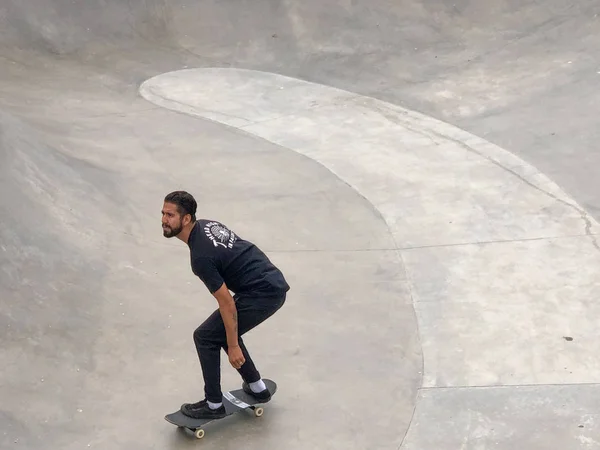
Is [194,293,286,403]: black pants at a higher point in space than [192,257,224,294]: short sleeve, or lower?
lower

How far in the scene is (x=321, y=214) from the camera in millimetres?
7707

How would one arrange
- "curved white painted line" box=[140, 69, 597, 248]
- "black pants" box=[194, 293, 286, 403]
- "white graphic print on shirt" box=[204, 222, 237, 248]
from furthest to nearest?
"curved white painted line" box=[140, 69, 597, 248], "black pants" box=[194, 293, 286, 403], "white graphic print on shirt" box=[204, 222, 237, 248]

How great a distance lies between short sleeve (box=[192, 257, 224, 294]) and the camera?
13.9ft

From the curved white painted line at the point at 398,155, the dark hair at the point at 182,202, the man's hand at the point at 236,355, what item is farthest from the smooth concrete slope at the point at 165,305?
the dark hair at the point at 182,202

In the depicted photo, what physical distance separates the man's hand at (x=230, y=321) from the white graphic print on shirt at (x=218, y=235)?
0.26 m

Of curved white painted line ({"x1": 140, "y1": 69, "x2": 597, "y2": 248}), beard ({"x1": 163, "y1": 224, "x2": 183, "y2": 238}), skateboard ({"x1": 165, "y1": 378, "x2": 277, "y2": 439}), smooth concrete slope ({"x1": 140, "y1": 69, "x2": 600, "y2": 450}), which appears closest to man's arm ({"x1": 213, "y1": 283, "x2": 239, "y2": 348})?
beard ({"x1": 163, "y1": 224, "x2": 183, "y2": 238})

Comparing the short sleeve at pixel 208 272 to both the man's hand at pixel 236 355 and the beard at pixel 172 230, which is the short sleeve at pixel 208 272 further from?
the man's hand at pixel 236 355

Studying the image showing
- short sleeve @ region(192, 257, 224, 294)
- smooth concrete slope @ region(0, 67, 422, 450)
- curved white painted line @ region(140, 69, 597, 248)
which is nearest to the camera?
short sleeve @ region(192, 257, 224, 294)

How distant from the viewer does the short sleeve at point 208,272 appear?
13.9ft

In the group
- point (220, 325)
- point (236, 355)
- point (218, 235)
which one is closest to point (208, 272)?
point (218, 235)

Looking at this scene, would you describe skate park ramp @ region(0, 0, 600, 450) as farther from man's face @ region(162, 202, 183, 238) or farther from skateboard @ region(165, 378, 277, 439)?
man's face @ region(162, 202, 183, 238)

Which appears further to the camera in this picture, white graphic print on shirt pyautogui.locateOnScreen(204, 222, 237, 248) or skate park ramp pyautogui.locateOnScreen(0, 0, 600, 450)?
skate park ramp pyautogui.locateOnScreen(0, 0, 600, 450)

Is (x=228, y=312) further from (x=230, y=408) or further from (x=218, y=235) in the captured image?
(x=230, y=408)

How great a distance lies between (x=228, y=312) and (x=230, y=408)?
31.5 inches
